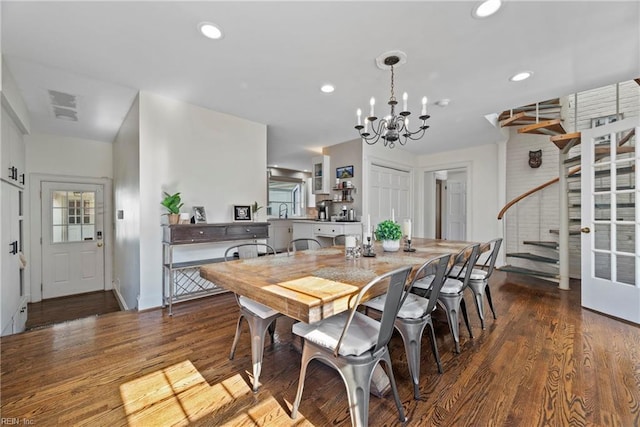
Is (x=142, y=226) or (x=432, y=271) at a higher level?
(x=142, y=226)

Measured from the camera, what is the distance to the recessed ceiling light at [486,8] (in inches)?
66.1

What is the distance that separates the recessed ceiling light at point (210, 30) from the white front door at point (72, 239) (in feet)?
13.8

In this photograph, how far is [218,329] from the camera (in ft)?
8.23

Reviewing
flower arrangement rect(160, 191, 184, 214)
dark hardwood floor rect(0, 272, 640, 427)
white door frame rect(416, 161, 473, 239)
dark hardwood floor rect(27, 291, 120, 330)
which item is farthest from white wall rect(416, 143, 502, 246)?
dark hardwood floor rect(27, 291, 120, 330)

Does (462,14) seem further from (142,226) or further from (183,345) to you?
(142,226)

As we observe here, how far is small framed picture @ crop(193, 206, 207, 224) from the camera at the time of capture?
329 cm

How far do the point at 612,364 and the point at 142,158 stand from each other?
4.55 m

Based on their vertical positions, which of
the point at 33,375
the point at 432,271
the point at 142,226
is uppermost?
the point at 142,226

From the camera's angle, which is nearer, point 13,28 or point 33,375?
point 33,375

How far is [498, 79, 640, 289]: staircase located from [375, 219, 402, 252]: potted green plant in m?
2.47

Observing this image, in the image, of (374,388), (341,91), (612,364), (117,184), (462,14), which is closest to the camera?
(374,388)

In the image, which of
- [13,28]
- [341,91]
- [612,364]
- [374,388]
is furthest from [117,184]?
[612,364]

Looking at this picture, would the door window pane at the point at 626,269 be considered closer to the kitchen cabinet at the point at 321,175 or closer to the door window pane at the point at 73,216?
the kitchen cabinet at the point at 321,175

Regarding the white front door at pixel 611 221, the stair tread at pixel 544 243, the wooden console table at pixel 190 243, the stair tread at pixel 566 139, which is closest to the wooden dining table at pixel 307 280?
the wooden console table at pixel 190 243
